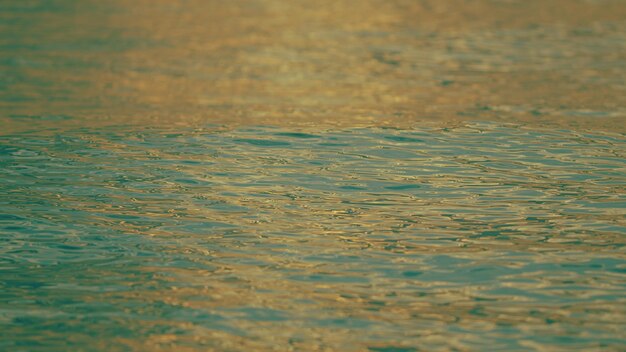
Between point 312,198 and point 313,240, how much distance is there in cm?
128

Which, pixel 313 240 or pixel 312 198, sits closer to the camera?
pixel 313 240

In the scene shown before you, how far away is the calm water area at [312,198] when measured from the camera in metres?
7.08

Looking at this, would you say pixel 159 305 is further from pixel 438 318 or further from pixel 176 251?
pixel 438 318

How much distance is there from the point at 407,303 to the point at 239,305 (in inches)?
45.1

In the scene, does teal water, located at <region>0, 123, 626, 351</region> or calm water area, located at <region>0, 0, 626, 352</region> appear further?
calm water area, located at <region>0, 0, 626, 352</region>

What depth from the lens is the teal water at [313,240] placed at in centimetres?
694

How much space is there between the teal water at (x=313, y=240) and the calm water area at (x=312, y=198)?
0.08ft

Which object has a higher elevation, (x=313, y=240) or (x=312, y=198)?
(x=312, y=198)

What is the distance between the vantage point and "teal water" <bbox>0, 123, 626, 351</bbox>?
22.8ft

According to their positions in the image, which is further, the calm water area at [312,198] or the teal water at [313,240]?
the calm water area at [312,198]

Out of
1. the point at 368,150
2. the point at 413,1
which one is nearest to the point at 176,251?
the point at 368,150

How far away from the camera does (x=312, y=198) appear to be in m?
10.0

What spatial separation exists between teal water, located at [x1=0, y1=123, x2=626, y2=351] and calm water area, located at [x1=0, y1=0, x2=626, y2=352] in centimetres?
3

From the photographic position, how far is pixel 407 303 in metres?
7.37
